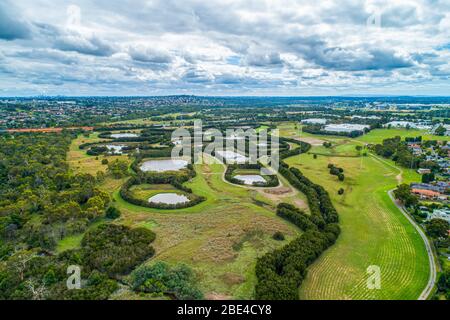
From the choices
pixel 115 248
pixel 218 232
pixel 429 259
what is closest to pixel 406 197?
pixel 429 259

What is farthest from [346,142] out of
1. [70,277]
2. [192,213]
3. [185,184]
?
[70,277]

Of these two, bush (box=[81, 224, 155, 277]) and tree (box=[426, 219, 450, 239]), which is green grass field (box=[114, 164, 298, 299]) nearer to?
bush (box=[81, 224, 155, 277])

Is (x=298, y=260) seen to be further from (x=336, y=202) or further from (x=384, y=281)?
(x=336, y=202)

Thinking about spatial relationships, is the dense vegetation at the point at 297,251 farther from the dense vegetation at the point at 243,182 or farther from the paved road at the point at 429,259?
the paved road at the point at 429,259

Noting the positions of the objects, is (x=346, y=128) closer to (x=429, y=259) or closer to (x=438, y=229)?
(x=438, y=229)

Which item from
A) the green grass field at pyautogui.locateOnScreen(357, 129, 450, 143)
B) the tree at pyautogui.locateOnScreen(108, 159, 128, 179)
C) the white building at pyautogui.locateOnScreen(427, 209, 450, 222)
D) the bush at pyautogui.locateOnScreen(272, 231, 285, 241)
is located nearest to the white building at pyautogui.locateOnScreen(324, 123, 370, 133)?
the green grass field at pyautogui.locateOnScreen(357, 129, 450, 143)

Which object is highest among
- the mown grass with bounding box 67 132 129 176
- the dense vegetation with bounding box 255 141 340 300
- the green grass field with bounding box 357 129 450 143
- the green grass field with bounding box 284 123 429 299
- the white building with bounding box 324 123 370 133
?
the white building with bounding box 324 123 370 133

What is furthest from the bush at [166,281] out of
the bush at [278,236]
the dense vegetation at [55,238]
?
the bush at [278,236]

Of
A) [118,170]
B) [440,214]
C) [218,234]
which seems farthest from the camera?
[118,170]
